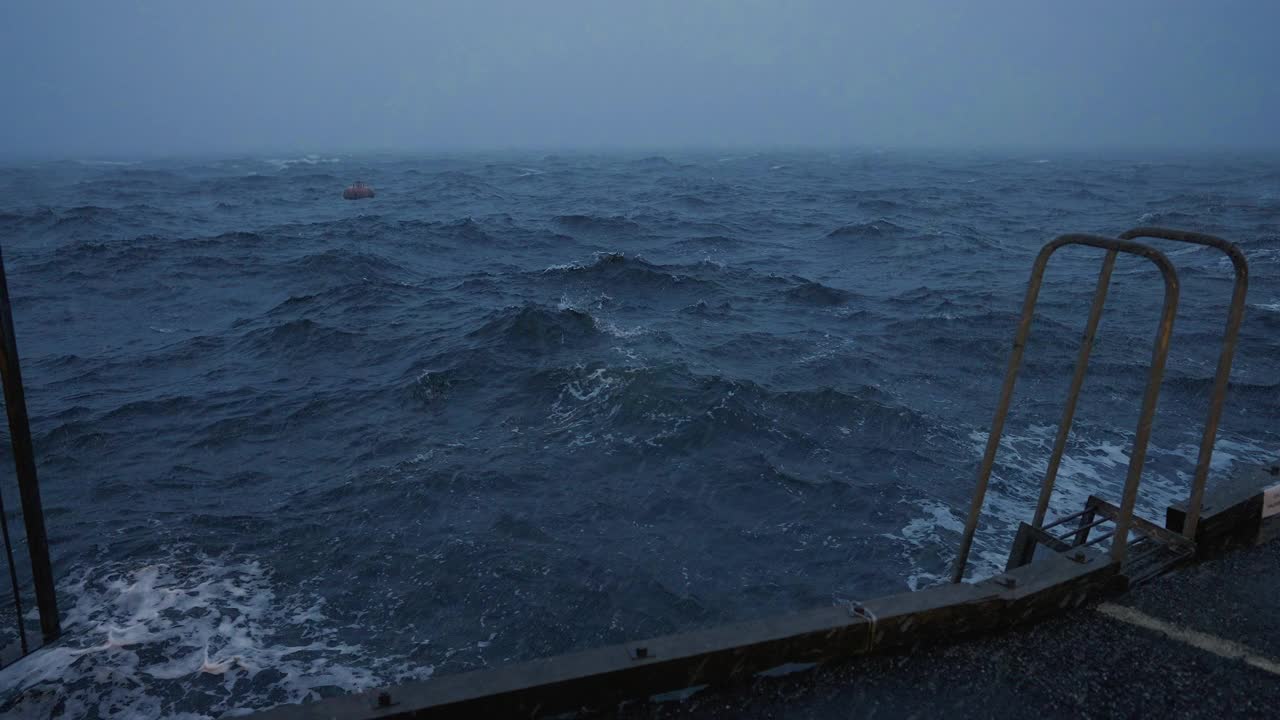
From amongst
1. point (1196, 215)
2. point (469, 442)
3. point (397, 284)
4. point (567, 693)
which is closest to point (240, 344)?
point (397, 284)

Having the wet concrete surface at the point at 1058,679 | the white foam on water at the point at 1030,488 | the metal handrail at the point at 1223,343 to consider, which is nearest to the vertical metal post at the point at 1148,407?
the metal handrail at the point at 1223,343

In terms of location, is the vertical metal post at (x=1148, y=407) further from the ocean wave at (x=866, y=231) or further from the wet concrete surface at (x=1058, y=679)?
the ocean wave at (x=866, y=231)

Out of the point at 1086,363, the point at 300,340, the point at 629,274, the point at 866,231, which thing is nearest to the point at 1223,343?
the point at 1086,363

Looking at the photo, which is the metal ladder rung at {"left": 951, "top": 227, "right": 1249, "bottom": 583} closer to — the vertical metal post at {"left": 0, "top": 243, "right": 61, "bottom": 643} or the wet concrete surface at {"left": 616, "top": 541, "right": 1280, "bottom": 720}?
the wet concrete surface at {"left": 616, "top": 541, "right": 1280, "bottom": 720}

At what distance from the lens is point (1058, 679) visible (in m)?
3.50

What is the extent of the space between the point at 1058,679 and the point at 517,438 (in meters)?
7.97

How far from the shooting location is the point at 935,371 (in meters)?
A: 13.0

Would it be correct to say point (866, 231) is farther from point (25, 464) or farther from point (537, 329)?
point (25, 464)

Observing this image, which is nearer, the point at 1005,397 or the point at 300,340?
the point at 1005,397

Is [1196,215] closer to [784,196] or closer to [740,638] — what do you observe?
[784,196]

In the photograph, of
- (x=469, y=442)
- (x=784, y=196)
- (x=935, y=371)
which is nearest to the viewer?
(x=469, y=442)

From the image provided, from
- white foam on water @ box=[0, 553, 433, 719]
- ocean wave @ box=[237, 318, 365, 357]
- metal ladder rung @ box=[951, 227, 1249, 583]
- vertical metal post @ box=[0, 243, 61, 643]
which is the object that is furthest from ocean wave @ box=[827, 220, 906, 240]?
vertical metal post @ box=[0, 243, 61, 643]

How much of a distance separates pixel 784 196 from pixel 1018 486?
38.5 m

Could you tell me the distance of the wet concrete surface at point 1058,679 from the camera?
10.9 ft
